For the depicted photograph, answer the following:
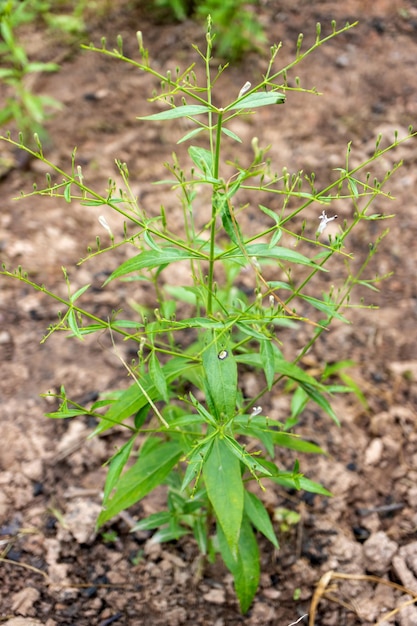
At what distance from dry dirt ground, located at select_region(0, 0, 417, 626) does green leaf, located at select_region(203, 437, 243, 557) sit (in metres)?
0.76

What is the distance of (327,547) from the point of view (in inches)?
97.5

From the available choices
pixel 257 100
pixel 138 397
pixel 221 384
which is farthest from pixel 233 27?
pixel 221 384

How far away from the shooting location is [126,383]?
2945 mm

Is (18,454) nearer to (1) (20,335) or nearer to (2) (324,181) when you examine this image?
(1) (20,335)

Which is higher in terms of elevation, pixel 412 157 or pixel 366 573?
pixel 412 157

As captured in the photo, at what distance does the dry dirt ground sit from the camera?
2309 mm

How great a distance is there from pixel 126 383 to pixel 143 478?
951 millimetres

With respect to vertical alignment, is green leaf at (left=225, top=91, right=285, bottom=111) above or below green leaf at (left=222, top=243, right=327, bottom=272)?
above

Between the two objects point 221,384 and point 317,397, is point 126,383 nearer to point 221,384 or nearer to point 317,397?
point 317,397

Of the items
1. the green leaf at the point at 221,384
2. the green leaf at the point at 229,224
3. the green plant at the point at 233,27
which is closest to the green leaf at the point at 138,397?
the green leaf at the point at 221,384

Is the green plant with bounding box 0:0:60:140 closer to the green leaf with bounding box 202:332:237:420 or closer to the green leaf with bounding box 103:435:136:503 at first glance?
the green leaf with bounding box 103:435:136:503

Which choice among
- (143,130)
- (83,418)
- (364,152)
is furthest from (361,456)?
(143,130)

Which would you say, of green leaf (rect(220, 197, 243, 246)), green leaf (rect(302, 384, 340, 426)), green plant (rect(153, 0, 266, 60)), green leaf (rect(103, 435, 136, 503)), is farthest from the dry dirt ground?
green leaf (rect(220, 197, 243, 246))

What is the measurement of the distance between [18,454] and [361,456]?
149 centimetres
